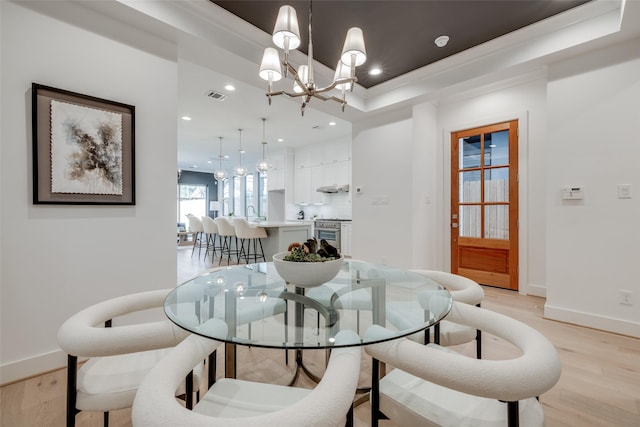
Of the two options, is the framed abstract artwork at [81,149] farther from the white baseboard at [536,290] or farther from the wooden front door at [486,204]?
the white baseboard at [536,290]

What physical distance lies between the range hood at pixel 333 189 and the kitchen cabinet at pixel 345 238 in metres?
0.82

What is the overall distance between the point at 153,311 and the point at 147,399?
197 cm

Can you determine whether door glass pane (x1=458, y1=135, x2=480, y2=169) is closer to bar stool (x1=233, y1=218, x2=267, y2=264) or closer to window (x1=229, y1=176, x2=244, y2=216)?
bar stool (x1=233, y1=218, x2=267, y2=264)

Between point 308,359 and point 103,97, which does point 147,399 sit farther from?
point 103,97

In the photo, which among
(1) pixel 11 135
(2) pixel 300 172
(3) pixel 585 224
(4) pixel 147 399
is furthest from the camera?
(2) pixel 300 172

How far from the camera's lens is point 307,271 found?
4.31ft

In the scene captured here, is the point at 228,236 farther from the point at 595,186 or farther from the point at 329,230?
the point at 595,186

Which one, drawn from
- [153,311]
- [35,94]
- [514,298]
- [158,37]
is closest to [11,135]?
[35,94]

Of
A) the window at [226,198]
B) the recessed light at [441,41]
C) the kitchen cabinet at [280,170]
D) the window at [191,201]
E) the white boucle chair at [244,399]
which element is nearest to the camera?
the white boucle chair at [244,399]

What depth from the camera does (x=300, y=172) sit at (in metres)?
7.71

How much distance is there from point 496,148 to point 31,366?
4.98m

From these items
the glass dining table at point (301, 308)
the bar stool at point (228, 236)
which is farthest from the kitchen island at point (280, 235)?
the glass dining table at point (301, 308)

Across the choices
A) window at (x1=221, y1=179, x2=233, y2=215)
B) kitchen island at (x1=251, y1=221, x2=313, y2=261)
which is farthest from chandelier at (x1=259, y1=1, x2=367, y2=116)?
window at (x1=221, y1=179, x2=233, y2=215)

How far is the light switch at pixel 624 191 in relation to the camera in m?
2.34
